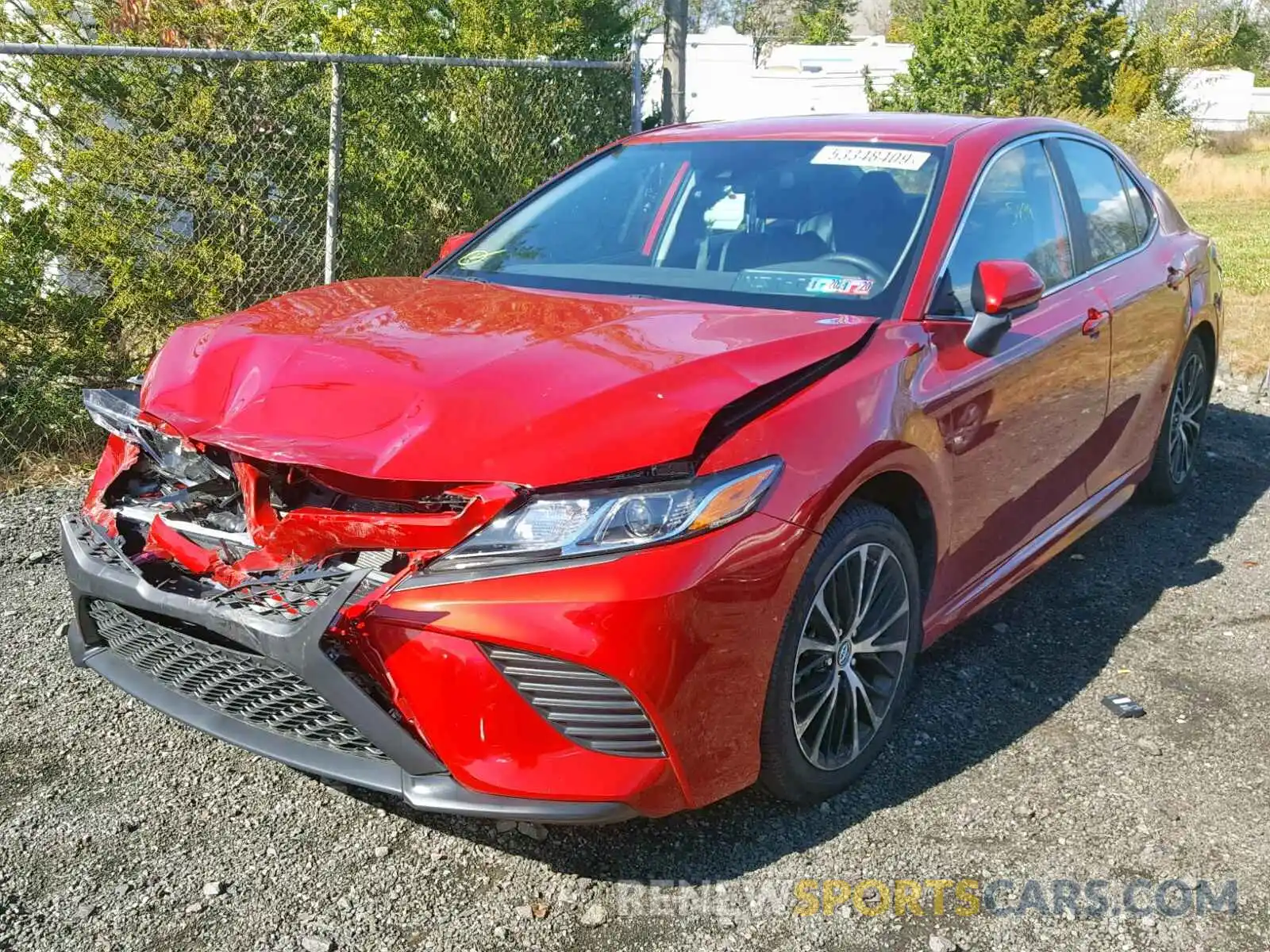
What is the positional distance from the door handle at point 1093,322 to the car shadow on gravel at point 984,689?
105 centimetres

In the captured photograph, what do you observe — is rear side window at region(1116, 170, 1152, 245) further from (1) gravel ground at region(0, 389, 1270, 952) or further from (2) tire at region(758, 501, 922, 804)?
(2) tire at region(758, 501, 922, 804)

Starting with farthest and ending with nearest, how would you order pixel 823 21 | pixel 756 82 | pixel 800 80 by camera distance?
pixel 823 21
pixel 756 82
pixel 800 80

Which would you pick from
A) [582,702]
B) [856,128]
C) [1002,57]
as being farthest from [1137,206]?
[1002,57]

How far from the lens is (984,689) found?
3.68 metres

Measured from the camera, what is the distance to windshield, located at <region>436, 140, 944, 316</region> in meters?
3.33

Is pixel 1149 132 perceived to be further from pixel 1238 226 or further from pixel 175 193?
pixel 175 193

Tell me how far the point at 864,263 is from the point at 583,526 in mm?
1407

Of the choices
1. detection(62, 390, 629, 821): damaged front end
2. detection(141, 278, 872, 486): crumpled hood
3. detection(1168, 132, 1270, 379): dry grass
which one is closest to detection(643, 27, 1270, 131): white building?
detection(1168, 132, 1270, 379): dry grass

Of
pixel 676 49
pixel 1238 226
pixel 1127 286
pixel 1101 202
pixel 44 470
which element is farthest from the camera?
pixel 1238 226

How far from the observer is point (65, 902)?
8.60 feet

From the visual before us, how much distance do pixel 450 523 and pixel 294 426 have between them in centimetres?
46

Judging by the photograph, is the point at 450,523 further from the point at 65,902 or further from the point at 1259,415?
the point at 1259,415

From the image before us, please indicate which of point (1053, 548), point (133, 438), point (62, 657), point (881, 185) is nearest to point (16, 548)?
point (62, 657)

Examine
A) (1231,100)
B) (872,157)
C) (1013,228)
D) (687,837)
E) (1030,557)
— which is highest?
(872,157)
